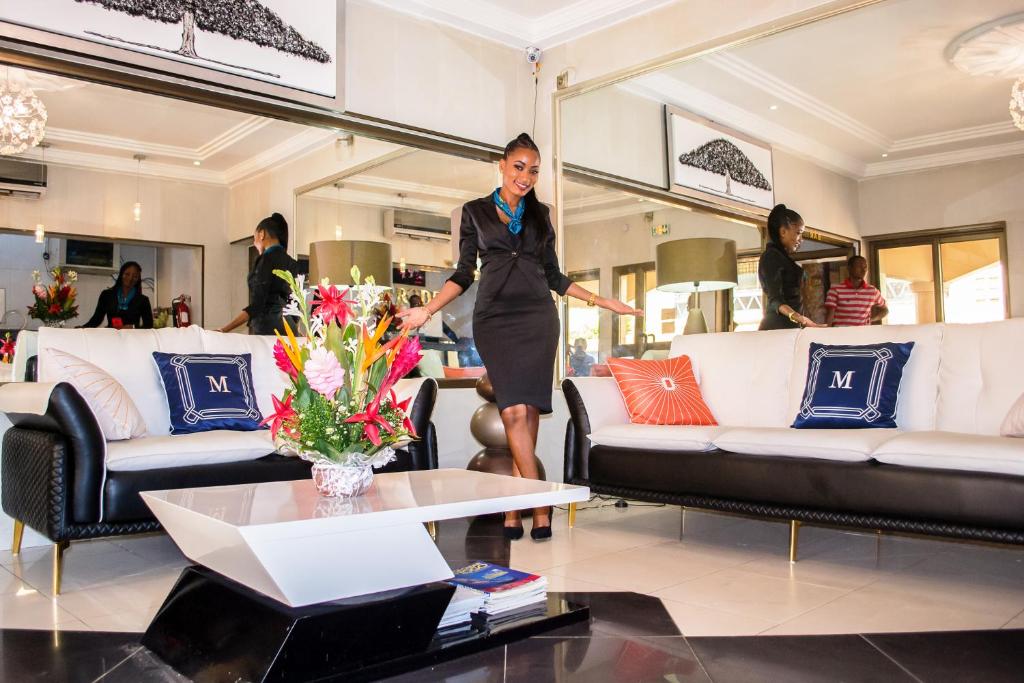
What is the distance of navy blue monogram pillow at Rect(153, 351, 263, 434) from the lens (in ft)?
10.8

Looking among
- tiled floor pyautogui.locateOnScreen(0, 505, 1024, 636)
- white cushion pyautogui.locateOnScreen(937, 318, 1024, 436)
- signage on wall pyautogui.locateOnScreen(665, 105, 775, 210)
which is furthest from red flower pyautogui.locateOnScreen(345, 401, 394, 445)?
signage on wall pyautogui.locateOnScreen(665, 105, 775, 210)

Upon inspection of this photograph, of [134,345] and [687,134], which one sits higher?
A: [687,134]

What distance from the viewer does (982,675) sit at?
185cm

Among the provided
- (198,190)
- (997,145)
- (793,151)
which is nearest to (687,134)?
(793,151)

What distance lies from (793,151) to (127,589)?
11.1 ft

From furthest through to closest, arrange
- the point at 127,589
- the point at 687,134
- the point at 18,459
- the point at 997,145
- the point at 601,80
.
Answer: the point at 601,80, the point at 687,134, the point at 997,145, the point at 18,459, the point at 127,589

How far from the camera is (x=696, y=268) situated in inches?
172

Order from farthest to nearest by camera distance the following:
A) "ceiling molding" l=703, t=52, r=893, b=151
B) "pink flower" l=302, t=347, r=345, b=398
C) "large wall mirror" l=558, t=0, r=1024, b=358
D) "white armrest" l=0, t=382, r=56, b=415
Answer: "ceiling molding" l=703, t=52, r=893, b=151 → "large wall mirror" l=558, t=0, r=1024, b=358 → "white armrest" l=0, t=382, r=56, b=415 → "pink flower" l=302, t=347, r=345, b=398

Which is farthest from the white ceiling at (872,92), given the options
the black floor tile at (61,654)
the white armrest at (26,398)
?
the black floor tile at (61,654)

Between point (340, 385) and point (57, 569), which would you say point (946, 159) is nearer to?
point (340, 385)

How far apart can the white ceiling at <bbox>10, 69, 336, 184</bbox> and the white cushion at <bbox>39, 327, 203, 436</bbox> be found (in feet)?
2.85

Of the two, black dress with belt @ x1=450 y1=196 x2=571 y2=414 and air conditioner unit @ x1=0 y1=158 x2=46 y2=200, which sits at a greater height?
air conditioner unit @ x1=0 y1=158 x2=46 y2=200

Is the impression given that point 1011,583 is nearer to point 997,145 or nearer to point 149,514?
point 997,145

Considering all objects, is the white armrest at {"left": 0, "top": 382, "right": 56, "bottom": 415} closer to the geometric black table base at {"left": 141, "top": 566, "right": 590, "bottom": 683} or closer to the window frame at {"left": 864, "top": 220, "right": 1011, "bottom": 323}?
the geometric black table base at {"left": 141, "top": 566, "right": 590, "bottom": 683}
